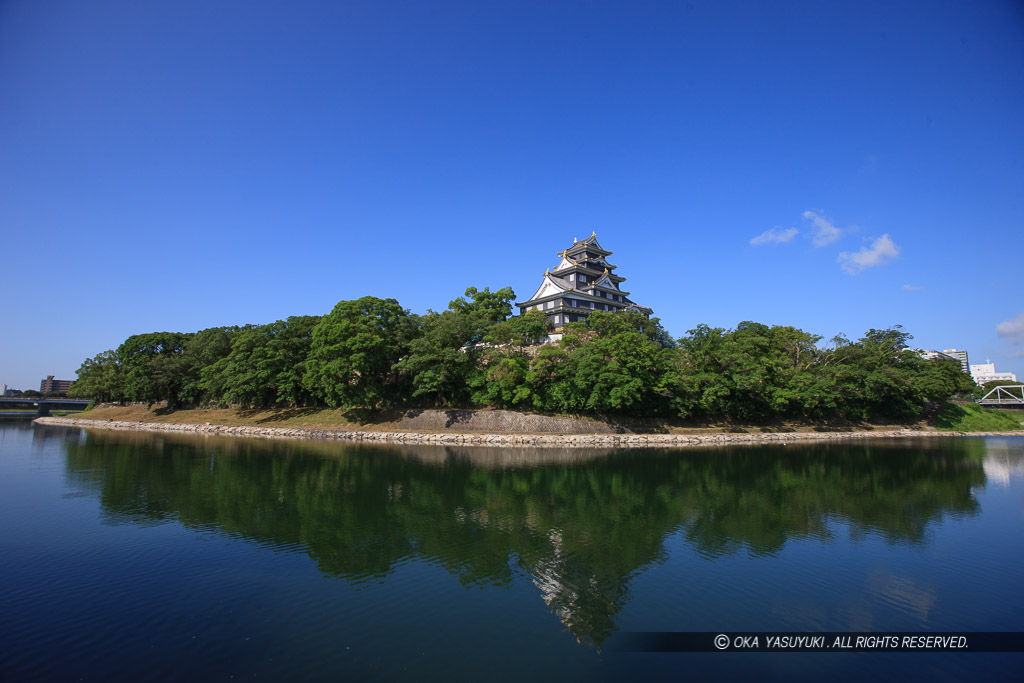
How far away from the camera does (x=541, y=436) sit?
30.1 metres

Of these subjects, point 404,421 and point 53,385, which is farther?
point 53,385

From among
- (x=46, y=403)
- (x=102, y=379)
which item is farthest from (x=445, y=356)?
(x=46, y=403)

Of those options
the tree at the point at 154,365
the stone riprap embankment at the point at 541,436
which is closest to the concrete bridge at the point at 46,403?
the tree at the point at 154,365

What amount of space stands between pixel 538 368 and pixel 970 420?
41.8m

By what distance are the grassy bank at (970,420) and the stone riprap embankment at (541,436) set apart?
5.63 feet

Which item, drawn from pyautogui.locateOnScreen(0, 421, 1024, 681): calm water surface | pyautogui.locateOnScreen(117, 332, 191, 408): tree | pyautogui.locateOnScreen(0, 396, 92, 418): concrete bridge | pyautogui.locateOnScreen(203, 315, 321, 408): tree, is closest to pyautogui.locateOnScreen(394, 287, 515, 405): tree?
pyautogui.locateOnScreen(203, 315, 321, 408): tree

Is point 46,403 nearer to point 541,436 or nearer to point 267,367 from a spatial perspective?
point 267,367

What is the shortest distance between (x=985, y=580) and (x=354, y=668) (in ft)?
37.9

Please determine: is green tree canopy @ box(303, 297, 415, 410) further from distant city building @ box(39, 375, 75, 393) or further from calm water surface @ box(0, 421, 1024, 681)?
distant city building @ box(39, 375, 75, 393)

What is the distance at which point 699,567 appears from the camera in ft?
30.2

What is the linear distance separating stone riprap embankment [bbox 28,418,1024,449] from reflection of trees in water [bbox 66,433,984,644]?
16.3 feet

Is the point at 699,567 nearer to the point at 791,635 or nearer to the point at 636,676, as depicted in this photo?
the point at 791,635

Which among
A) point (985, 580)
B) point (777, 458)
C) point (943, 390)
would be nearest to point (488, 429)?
point (777, 458)

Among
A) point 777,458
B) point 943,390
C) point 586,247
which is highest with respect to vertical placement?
point 586,247
